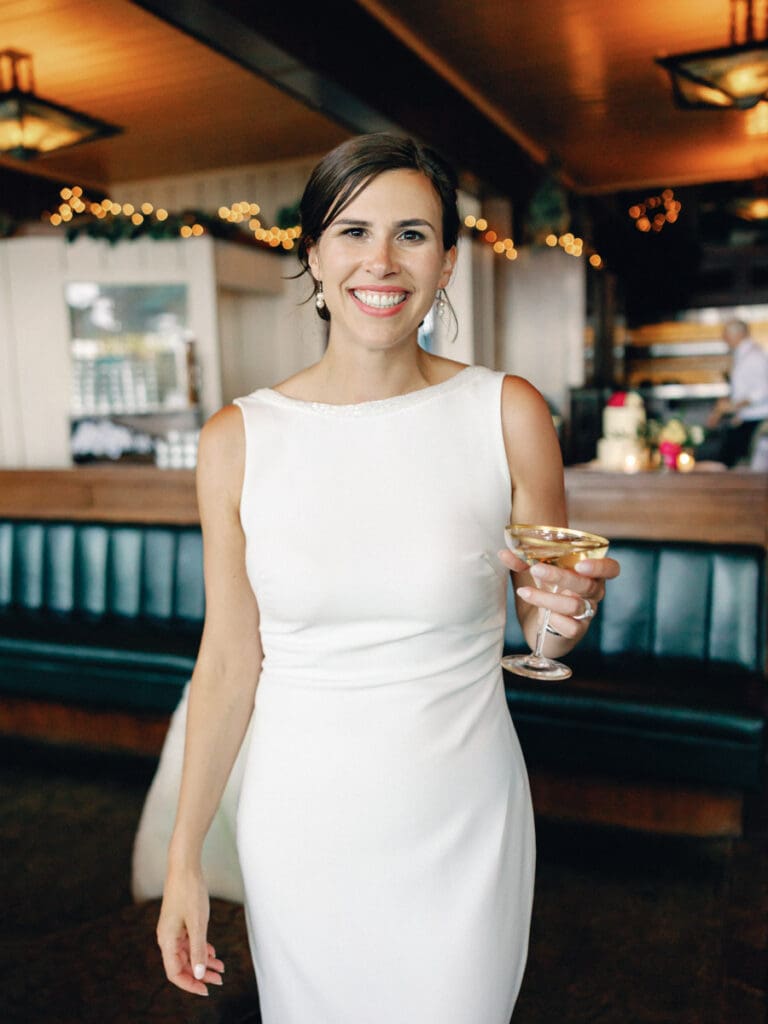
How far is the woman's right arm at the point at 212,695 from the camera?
1.13 meters

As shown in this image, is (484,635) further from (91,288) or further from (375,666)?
(91,288)

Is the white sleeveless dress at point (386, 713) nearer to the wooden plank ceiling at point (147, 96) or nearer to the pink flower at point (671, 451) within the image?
the pink flower at point (671, 451)

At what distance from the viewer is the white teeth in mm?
1070

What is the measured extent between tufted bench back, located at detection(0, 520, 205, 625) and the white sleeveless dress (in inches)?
109

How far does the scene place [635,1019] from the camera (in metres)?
2.04

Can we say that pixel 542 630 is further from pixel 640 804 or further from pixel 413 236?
pixel 640 804

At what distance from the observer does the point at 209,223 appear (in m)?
6.60

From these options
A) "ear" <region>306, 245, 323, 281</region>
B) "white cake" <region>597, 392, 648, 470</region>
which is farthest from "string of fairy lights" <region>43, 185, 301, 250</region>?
"ear" <region>306, 245, 323, 281</region>

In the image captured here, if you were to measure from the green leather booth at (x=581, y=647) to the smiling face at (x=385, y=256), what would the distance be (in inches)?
79.8

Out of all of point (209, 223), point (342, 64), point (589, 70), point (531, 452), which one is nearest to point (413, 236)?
point (531, 452)

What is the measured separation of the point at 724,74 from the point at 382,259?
12.9ft

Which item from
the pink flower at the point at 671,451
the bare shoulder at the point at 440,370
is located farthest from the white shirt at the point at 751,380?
the bare shoulder at the point at 440,370

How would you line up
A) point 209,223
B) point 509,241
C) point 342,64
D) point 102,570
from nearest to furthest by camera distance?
1. point 102,570
2. point 342,64
3. point 209,223
4. point 509,241

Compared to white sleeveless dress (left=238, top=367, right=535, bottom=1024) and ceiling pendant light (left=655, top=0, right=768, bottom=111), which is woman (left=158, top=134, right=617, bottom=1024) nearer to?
white sleeveless dress (left=238, top=367, right=535, bottom=1024)
